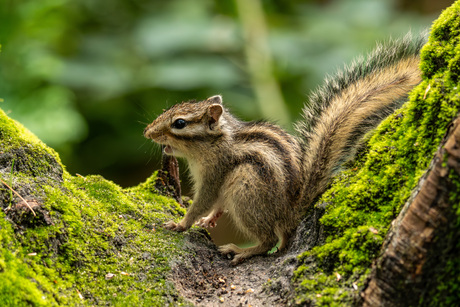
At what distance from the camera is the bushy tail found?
2.72 m

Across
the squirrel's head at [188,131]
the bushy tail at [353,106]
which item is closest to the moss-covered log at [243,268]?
the bushy tail at [353,106]

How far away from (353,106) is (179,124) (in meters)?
1.26

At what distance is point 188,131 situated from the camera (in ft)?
11.4

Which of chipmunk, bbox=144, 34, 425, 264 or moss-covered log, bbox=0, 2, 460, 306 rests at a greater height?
chipmunk, bbox=144, 34, 425, 264

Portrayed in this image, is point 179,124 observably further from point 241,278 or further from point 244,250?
point 241,278

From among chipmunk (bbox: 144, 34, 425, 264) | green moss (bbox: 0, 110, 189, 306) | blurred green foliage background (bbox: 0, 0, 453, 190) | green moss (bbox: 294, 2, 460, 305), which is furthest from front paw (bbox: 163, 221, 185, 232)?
blurred green foliage background (bbox: 0, 0, 453, 190)

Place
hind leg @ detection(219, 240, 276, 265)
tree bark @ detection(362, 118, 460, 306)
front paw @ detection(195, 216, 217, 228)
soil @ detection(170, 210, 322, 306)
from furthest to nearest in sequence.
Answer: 1. front paw @ detection(195, 216, 217, 228)
2. hind leg @ detection(219, 240, 276, 265)
3. soil @ detection(170, 210, 322, 306)
4. tree bark @ detection(362, 118, 460, 306)

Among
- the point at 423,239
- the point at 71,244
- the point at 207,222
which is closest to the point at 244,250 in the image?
the point at 207,222

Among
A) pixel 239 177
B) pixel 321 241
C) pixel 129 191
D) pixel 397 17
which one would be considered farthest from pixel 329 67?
pixel 321 241

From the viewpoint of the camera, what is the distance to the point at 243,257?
293 centimetres

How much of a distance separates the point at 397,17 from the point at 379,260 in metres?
4.45

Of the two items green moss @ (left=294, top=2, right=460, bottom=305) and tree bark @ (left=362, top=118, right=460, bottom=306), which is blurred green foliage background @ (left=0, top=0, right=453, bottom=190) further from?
tree bark @ (left=362, top=118, right=460, bottom=306)

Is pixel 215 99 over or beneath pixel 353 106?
over

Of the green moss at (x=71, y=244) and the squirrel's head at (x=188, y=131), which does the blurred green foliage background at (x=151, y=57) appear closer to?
the squirrel's head at (x=188, y=131)
